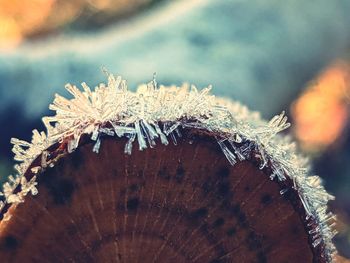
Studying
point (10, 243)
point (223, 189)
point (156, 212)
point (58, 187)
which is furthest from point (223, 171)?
point (10, 243)

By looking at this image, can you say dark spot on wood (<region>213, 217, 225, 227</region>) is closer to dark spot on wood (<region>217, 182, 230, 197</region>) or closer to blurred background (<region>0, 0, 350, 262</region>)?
dark spot on wood (<region>217, 182, 230, 197</region>)

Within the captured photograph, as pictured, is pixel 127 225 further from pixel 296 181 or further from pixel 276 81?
pixel 276 81

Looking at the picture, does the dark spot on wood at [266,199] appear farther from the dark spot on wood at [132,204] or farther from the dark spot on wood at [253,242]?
the dark spot on wood at [132,204]

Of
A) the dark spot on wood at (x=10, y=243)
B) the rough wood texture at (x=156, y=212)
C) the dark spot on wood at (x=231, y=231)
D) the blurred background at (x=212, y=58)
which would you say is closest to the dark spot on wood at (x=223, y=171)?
the rough wood texture at (x=156, y=212)

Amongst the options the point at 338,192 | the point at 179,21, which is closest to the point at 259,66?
the point at 179,21

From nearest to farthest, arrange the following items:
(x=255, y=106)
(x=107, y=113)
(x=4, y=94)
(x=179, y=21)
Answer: (x=107, y=113)
(x=4, y=94)
(x=255, y=106)
(x=179, y=21)

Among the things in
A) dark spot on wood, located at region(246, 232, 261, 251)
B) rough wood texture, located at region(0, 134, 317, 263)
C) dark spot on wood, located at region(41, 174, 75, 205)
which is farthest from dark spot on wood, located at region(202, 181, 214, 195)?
dark spot on wood, located at region(41, 174, 75, 205)

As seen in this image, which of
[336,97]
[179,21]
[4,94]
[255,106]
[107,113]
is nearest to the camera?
[107,113]

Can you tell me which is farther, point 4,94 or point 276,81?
point 276,81
